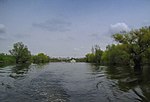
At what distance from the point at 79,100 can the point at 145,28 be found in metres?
39.2

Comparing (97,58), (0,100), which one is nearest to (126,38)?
(0,100)

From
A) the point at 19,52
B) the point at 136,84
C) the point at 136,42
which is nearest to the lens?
the point at 136,84

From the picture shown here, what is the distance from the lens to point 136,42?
48969 mm

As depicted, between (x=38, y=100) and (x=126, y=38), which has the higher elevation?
(x=126, y=38)

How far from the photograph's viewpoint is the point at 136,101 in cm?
1317

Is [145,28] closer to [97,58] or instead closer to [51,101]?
[51,101]

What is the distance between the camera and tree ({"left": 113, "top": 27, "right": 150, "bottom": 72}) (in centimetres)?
4762

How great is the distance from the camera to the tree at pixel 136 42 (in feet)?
156

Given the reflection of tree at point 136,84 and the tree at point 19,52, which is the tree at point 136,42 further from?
the tree at point 19,52

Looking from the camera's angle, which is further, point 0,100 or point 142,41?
point 142,41

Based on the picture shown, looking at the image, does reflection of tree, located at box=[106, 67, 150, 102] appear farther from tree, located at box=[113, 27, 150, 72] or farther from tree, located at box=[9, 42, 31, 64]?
tree, located at box=[9, 42, 31, 64]

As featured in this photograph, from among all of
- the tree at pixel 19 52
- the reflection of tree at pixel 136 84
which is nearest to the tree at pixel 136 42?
the reflection of tree at pixel 136 84

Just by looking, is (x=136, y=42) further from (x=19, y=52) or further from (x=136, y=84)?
(x=19, y=52)

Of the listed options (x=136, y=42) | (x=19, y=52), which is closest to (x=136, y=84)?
(x=136, y=42)
